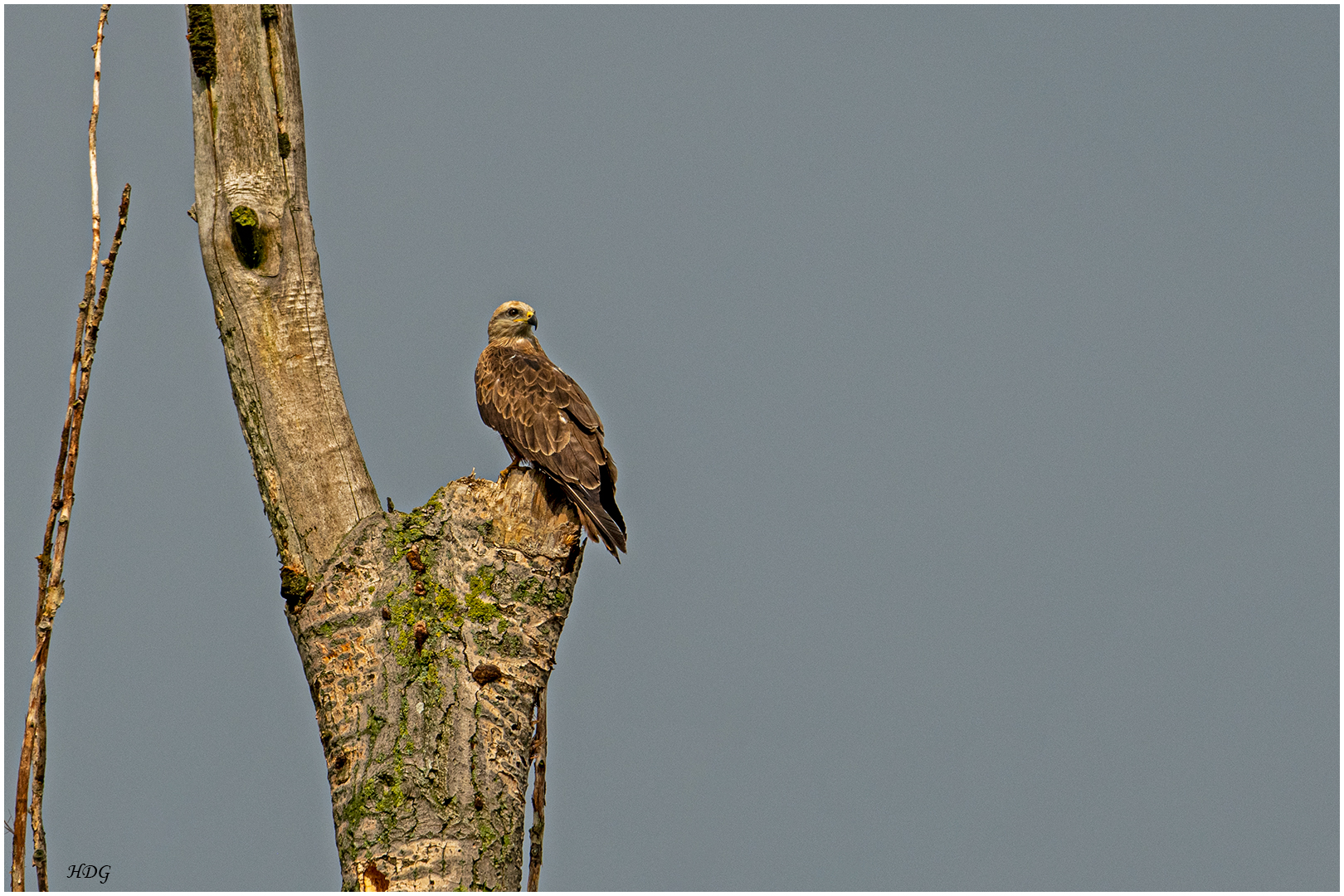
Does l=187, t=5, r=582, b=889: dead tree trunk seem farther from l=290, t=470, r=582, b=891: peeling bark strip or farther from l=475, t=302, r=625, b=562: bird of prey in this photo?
l=475, t=302, r=625, b=562: bird of prey

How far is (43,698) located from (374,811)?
1571 millimetres

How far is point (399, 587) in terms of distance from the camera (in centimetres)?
635

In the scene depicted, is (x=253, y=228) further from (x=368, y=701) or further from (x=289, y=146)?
(x=368, y=701)

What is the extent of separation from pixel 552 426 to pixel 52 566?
3290 mm

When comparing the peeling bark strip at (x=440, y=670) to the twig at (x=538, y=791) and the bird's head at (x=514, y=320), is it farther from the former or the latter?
the bird's head at (x=514, y=320)

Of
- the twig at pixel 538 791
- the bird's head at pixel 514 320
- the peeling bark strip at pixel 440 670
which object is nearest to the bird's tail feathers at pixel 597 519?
the peeling bark strip at pixel 440 670

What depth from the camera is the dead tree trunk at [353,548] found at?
597cm

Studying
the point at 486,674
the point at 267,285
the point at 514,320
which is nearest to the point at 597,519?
the point at 486,674

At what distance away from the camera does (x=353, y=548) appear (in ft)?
21.3

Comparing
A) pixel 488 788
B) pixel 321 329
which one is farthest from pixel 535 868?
pixel 321 329

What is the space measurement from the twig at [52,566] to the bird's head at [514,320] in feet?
16.3

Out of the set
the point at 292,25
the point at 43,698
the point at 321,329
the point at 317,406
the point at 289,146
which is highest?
the point at 292,25

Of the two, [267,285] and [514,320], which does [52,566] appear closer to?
[267,285]

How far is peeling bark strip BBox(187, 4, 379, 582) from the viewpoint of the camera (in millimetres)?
6570
